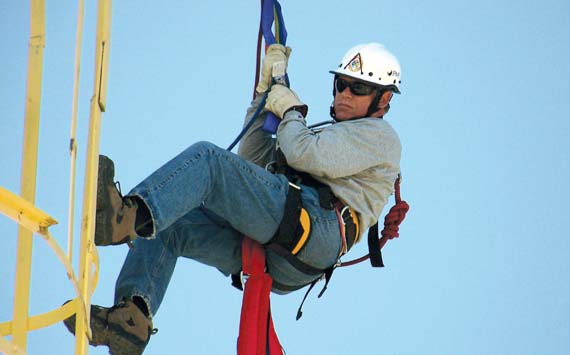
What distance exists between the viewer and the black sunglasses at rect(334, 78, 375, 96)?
7781 millimetres

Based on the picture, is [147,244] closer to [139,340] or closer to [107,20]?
[139,340]

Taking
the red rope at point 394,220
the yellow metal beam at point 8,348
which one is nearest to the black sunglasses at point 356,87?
the red rope at point 394,220

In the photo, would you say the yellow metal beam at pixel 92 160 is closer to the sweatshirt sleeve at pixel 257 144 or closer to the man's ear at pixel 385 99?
the sweatshirt sleeve at pixel 257 144

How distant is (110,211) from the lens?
19.2ft

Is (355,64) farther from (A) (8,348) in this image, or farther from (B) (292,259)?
(A) (8,348)

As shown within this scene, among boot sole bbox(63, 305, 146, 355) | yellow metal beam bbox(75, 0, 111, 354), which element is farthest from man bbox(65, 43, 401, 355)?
yellow metal beam bbox(75, 0, 111, 354)

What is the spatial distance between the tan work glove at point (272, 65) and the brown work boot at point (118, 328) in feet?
5.77

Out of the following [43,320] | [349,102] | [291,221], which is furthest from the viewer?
[349,102]

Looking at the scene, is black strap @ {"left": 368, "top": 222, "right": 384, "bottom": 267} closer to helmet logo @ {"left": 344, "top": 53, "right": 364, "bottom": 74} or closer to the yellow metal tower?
helmet logo @ {"left": 344, "top": 53, "right": 364, "bottom": 74}

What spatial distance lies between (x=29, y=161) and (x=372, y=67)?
13.0ft

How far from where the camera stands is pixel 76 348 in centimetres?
425

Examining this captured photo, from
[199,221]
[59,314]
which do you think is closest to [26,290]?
[59,314]

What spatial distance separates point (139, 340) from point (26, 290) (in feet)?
7.18

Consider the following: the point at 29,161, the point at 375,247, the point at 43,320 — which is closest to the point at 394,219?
the point at 375,247
